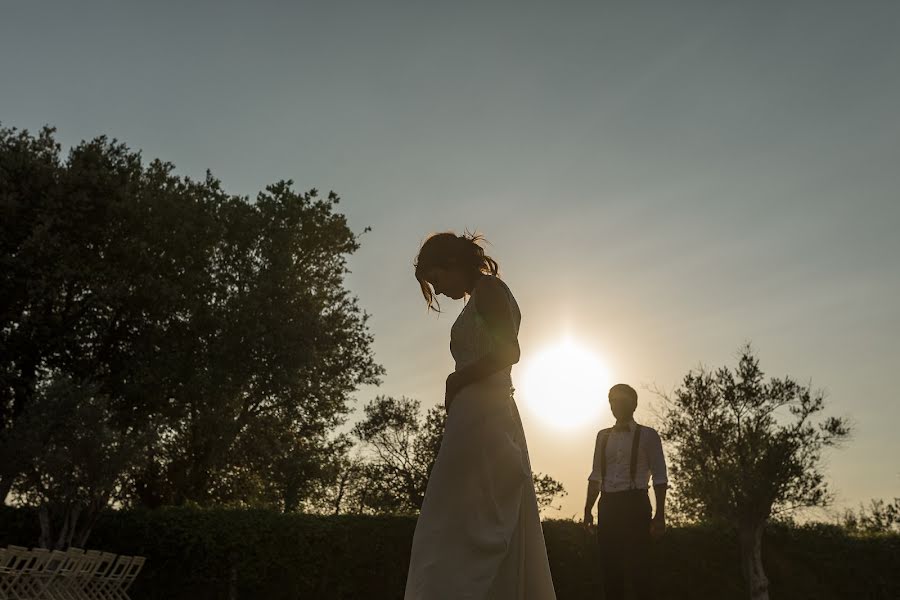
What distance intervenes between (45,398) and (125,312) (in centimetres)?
A: 522

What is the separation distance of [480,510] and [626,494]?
4186 millimetres

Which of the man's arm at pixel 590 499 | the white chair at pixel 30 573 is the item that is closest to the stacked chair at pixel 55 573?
the white chair at pixel 30 573

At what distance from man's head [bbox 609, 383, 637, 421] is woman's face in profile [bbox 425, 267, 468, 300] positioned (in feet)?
13.4

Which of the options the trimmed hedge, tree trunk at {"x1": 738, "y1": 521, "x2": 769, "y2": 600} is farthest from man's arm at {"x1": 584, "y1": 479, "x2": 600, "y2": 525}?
tree trunk at {"x1": 738, "y1": 521, "x2": 769, "y2": 600}

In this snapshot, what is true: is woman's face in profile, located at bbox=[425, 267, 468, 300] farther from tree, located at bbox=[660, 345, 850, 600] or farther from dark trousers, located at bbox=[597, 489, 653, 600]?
tree, located at bbox=[660, 345, 850, 600]

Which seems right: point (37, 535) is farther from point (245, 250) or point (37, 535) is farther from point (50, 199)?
point (245, 250)

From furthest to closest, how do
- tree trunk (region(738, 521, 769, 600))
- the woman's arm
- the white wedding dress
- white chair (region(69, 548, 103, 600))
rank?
tree trunk (region(738, 521, 769, 600)) < white chair (region(69, 548, 103, 600)) < the woman's arm < the white wedding dress

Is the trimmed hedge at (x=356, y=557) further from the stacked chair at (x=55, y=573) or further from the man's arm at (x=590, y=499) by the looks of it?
the man's arm at (x=590, y=499)

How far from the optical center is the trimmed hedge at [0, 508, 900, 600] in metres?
12.5

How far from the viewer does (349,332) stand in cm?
2697

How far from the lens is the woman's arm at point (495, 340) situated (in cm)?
363

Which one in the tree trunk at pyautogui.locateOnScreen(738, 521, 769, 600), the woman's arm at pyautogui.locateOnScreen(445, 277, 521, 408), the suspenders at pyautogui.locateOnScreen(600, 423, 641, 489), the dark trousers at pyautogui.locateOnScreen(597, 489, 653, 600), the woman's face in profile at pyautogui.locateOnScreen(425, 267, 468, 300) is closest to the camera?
the woman's arm at pyautogui.locateOnScreen(445, 277, 521, 408)

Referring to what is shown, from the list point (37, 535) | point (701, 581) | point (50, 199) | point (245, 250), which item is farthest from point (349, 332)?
point (701, 581)

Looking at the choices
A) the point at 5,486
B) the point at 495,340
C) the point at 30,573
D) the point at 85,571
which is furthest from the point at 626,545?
the point at 5,486
